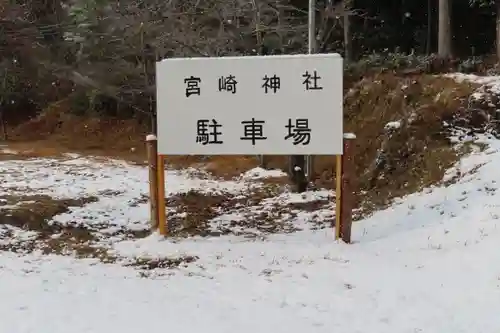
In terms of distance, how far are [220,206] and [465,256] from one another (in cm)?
524

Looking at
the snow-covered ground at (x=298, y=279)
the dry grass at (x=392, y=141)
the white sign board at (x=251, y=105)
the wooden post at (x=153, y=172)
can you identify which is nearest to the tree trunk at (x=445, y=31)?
the dry grass at (x=392, y=141)

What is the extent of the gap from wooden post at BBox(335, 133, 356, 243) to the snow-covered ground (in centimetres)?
20

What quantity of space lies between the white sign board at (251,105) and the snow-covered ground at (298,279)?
1243 mm

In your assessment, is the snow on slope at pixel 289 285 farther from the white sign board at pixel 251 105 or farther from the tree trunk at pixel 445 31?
the tree trunk at pixel 445 31

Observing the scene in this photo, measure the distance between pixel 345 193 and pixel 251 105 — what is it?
1.62 m

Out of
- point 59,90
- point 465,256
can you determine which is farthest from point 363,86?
point 59,90

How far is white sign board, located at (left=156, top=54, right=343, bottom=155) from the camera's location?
23.7ft

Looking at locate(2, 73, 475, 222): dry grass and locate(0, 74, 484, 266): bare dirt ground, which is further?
locate(2, 73, 475, 222): dry grass

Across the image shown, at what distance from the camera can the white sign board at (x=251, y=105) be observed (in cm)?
723

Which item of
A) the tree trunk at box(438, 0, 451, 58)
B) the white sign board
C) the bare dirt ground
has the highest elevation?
the tree trunk at box(438, 0, 451, 58)

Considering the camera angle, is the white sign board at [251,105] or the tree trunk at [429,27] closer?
the white sign board at [251,105]

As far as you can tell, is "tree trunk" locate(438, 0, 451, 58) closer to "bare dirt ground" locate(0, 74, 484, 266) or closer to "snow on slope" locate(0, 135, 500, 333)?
"bare dirt ground" locate(0, 74, 484, 266)

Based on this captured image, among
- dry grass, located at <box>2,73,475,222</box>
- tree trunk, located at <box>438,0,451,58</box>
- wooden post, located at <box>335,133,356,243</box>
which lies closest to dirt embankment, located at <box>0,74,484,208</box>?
dry grass, located at <box>2,73,475,222</box>

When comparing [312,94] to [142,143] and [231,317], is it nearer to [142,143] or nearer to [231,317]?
[231,317]
